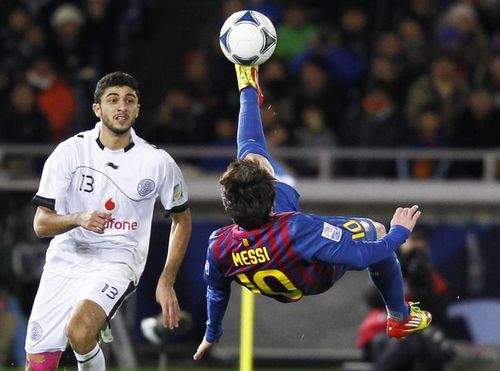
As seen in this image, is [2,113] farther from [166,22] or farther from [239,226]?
[239,226]

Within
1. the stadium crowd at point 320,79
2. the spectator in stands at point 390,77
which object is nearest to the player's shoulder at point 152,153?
A: the stadium crowd at point 320,79

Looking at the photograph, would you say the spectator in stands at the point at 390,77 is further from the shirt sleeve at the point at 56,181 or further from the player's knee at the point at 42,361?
the player's knee at the point at 42,361

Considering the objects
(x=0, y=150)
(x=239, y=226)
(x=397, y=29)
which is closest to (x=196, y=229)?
(x=0, y=150)

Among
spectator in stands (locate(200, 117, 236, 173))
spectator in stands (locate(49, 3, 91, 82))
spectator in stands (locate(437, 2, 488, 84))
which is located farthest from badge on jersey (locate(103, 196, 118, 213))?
spectator in stands (locate(437, 2, 488, 84))

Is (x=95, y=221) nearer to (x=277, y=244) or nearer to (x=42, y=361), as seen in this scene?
(x=277, y=244)

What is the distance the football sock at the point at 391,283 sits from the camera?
895cm

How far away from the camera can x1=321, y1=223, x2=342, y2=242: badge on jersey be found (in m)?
8.34

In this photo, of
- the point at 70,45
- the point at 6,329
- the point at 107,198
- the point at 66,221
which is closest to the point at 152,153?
the point at 107,198

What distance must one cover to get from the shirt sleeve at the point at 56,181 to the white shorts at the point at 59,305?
0.48 m

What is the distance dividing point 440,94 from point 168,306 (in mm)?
6946

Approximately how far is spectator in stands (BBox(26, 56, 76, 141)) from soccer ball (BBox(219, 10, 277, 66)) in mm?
6033

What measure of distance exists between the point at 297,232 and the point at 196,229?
271 inches

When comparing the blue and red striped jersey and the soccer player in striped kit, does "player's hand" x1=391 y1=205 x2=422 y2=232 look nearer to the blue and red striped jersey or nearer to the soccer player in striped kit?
the soccer player in striped kit

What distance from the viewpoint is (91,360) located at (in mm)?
8758
